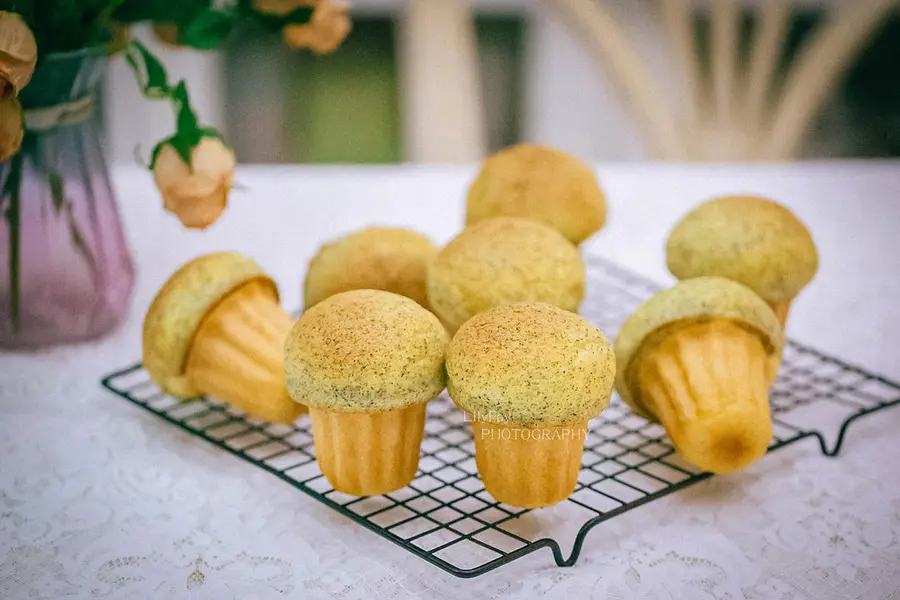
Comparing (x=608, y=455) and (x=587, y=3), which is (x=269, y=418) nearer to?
(x=608, y=455)

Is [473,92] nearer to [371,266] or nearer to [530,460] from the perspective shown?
[371,266]

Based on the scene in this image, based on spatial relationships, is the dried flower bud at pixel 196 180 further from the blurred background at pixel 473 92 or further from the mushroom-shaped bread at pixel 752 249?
the blurred background at pixel 473 92

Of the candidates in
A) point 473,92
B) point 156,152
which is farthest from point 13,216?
point 473,92

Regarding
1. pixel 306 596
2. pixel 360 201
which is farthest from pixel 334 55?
pixel 306 596

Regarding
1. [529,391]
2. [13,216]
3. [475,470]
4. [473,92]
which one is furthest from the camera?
[473,92]

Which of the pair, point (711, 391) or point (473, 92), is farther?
point (473, 92)

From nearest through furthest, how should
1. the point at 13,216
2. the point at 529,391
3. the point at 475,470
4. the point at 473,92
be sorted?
the point at 529,391
the point at 475,470
the point at 13,216
the point at 473,92

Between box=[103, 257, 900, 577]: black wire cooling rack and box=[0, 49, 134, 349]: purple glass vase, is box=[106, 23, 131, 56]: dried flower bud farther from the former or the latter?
box=[103, 257, 900, 577]: black wire cooling rack
